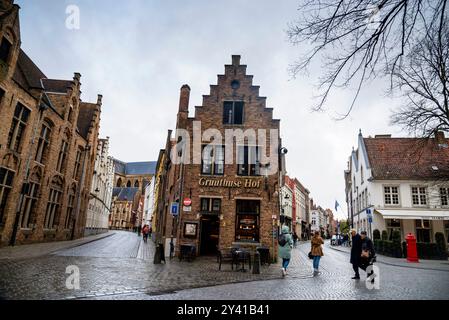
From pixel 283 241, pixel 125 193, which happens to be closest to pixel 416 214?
pixel 283 241

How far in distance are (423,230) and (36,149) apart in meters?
31.1

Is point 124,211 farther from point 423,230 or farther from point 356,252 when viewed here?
point 356,252

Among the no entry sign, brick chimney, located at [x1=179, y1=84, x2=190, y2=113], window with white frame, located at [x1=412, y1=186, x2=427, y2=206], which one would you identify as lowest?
the no entry sign

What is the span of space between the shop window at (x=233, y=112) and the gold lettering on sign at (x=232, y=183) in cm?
380

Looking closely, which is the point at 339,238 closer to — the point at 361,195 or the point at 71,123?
the point at 361,195


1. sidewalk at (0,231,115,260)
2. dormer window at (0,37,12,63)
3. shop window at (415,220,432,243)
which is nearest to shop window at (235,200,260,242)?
sidewalk at (0,231,115,260)

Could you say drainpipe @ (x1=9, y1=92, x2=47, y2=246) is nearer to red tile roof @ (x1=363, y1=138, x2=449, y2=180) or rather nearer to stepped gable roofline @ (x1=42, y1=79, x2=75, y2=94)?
stepped gable roofline @ (x1=42, y1=79, x2=75, y2=94)

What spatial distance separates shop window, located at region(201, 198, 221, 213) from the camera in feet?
55.3

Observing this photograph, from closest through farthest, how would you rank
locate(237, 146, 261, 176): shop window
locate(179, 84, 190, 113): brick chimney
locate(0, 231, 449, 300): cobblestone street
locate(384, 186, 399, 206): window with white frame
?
locate(0, 231, 449, 300): cobblestone street
locate(237, 146, 261, 176): shop window
locate(179, 84, 190, 113): brick chimney
locate(384, 186, 399, 206): window with white frame

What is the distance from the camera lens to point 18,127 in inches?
659

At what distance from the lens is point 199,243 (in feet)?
55.0

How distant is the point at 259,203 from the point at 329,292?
930 centimetres

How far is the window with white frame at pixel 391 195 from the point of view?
2628 cm

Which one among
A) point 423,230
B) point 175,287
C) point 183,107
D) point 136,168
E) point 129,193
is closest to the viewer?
point 175,287
